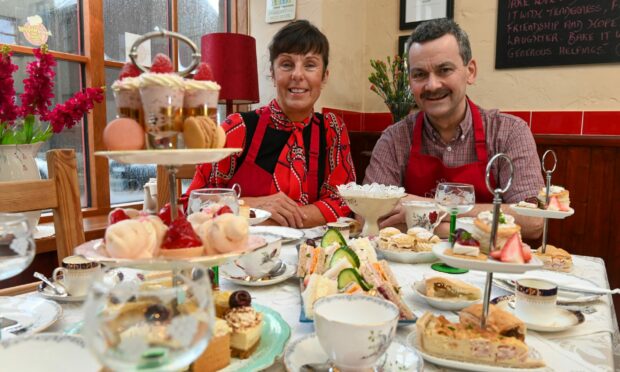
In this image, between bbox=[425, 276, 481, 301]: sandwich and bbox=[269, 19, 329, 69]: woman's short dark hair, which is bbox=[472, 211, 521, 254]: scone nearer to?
bbox=[425, 276, 481, 301]: sandwich

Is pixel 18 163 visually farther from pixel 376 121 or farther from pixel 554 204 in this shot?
pixel 376 121

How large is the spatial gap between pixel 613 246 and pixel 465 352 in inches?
95.8

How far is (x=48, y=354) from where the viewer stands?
687mm

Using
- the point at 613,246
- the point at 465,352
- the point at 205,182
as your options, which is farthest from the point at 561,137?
the point at 465,352

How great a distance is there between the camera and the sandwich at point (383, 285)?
34.7 inches

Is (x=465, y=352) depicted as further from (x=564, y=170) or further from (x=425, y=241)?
(x=564, y=170)

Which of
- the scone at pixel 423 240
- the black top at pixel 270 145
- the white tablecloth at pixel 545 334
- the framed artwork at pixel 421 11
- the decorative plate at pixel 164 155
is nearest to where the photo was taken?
the decorative plate at pixel 164 155

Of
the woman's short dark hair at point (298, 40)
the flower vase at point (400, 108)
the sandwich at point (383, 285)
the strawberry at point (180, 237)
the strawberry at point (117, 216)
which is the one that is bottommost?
the sandwich at point (383, 285)

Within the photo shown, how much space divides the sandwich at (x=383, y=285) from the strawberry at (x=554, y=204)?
59cm

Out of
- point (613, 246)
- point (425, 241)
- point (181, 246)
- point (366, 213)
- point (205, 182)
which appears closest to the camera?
point (181, 246)

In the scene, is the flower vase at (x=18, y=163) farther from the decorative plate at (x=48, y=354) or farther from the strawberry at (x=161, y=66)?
the strawberry at (x=161, y=66)

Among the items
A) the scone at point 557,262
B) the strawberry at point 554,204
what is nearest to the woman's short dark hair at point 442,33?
the strawberry at point 554,204

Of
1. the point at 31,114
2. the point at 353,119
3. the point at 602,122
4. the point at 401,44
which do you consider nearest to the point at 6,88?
the point at 31,114

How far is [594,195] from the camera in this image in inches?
106
